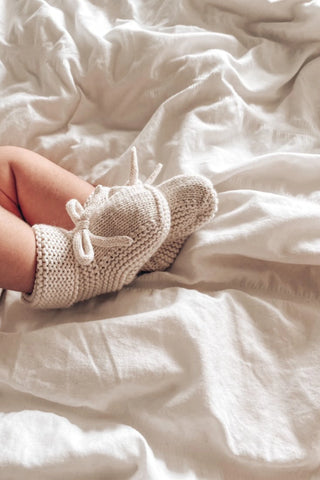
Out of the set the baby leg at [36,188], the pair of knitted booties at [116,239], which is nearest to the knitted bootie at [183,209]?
the pair of knitted booties at [116,239]

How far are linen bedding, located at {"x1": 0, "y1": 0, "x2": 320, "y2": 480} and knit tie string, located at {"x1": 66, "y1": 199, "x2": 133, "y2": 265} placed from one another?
0.07 meters

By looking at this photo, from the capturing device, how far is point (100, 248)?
693 mm

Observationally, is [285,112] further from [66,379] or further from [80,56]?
[66,379]

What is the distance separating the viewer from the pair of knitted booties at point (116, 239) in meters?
0.67

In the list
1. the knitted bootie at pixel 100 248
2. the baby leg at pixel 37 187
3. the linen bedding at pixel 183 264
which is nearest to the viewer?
the linen bedding at pixel 183 264

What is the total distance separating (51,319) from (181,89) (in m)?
0.49

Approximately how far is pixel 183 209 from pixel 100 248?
14 centimetres

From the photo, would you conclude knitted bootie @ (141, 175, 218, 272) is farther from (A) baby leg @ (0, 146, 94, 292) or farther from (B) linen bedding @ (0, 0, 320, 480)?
(A) baby leg @ (0, 146, 94, 292)

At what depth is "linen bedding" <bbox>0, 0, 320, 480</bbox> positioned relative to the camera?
1.81 feet

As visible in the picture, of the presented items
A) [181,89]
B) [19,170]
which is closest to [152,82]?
[181,89]

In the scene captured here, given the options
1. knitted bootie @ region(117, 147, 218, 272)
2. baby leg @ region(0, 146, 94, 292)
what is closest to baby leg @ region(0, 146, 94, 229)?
baby leg @ region(0, 146, 94, 292)

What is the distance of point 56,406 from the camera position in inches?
23.7

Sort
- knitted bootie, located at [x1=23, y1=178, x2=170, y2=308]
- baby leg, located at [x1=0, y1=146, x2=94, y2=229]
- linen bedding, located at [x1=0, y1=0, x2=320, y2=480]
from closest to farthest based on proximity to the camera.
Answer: linen bedding, located at [x1=0, y1=0, x2=320, y2=480], knitted bootie, located at [x1=23, y1=178, x2=170, y2=308], baby leg, located at [x1=0, y1=146, x2=94, y2=229]

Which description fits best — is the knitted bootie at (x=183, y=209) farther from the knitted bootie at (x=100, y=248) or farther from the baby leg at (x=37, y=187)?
the baby leg at (x=37, y=187)
